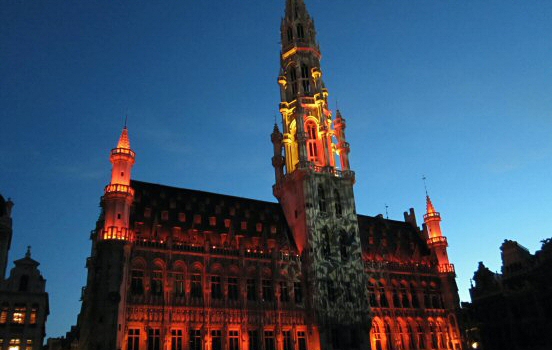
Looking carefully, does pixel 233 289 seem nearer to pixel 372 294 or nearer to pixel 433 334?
pixel 372 294

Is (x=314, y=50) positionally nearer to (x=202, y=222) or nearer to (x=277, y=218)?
(x=277, y=218)

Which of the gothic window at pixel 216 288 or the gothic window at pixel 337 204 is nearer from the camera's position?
Answer: the gothic window at pixel 216 288

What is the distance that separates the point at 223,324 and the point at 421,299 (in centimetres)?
2943

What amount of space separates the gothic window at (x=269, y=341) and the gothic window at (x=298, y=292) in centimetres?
503

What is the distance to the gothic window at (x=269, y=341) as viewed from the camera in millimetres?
53281

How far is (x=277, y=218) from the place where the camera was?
6519 centimetres

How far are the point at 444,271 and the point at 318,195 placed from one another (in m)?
23.1

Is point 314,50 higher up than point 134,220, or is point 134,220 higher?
point 314,50

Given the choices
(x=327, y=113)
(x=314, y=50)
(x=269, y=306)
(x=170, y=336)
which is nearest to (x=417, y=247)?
(x=327, y=113)

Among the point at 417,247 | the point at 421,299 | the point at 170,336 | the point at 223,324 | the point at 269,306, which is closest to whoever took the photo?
the point at 170,336

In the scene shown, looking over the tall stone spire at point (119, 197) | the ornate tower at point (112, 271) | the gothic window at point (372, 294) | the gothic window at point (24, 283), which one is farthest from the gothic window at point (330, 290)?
the gothic window at point (24, 283)

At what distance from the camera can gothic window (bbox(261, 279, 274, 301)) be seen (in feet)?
183

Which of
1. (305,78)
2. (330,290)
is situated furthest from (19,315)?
(305,78)

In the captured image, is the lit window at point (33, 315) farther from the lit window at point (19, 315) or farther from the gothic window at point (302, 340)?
the gothic window at point (302, 340)
